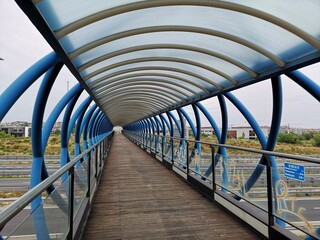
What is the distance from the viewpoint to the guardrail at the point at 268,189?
9.61 ft

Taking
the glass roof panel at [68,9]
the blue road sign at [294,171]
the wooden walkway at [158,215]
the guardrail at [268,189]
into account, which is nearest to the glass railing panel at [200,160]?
the guardrail at [268,189]

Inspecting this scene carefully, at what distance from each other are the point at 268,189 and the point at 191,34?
10.9ft

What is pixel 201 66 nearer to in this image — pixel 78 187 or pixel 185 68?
pixel 185 68

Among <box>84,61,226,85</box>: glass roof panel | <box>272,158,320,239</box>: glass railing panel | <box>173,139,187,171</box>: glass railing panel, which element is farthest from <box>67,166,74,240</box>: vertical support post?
<box>173,139,187,171</box>: glass railing panel

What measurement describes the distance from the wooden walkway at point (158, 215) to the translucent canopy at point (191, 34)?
8.81ft

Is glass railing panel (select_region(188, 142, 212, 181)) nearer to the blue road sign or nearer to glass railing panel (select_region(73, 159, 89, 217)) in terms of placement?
the blue road sign

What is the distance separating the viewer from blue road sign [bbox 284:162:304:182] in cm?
300

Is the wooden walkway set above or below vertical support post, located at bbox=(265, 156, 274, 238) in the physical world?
below

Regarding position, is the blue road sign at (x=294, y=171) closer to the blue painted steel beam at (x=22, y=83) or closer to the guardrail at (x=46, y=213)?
the guardrail at (x=46, y=213)

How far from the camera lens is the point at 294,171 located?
3057 mm

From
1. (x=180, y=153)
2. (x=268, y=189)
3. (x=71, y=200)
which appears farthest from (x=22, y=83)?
(x=180, y=153)

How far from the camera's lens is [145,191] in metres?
6.22

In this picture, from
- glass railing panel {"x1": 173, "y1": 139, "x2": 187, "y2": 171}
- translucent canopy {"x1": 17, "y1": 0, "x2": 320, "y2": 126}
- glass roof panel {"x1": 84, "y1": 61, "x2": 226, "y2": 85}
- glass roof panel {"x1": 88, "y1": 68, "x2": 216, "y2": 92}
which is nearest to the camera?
translucent canopy {"x1": 17, "y1": 0, "x2": 320, "y2": 126}

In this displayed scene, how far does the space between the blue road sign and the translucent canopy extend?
1969 millimetres
